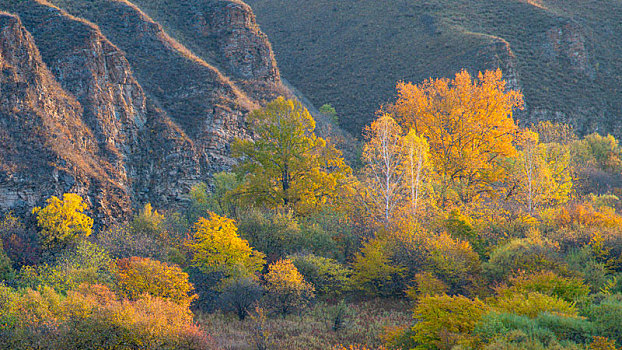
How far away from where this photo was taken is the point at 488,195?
113 feet

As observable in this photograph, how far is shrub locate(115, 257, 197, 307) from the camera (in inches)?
797

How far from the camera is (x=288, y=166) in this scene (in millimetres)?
32094

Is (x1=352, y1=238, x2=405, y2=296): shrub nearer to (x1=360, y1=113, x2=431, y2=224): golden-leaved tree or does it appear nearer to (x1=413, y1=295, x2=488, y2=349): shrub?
(x1=360, y1=113, x2=431, y2=224): golden-leaved tree

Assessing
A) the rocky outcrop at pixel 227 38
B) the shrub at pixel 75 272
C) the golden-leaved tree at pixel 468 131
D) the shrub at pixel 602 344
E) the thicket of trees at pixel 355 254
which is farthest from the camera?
the rocky outcrop at pixel 227 38

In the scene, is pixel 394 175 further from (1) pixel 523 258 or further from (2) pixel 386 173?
(1) pixel 523 258

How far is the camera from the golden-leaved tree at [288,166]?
31.4m

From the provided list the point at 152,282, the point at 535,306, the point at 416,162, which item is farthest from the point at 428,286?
the point at 152,282

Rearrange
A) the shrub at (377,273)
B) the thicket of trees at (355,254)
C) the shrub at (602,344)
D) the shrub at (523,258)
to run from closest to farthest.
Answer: the shrub at (602,344) → the thicket of trees at (355,254) → the shrub at (523,258) → the shrub at (377,273)

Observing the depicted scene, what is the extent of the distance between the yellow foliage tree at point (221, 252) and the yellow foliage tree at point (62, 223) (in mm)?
10172

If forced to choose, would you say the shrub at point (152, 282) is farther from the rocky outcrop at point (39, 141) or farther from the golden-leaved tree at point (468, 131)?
the golden-leaved tree at point (468, 131)

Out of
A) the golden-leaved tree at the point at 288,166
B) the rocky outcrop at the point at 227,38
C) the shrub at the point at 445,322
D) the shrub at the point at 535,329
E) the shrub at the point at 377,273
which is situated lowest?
the shrub at the point at 377,273

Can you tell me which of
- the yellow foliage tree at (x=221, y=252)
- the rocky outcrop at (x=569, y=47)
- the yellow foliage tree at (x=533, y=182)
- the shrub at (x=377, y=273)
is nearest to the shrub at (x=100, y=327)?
the yellow foliage tree at (x=221, y=252)

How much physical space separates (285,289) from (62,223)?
16.9 meters

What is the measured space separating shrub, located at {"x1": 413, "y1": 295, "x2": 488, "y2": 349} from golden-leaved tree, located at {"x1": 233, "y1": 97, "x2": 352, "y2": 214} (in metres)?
16.8
